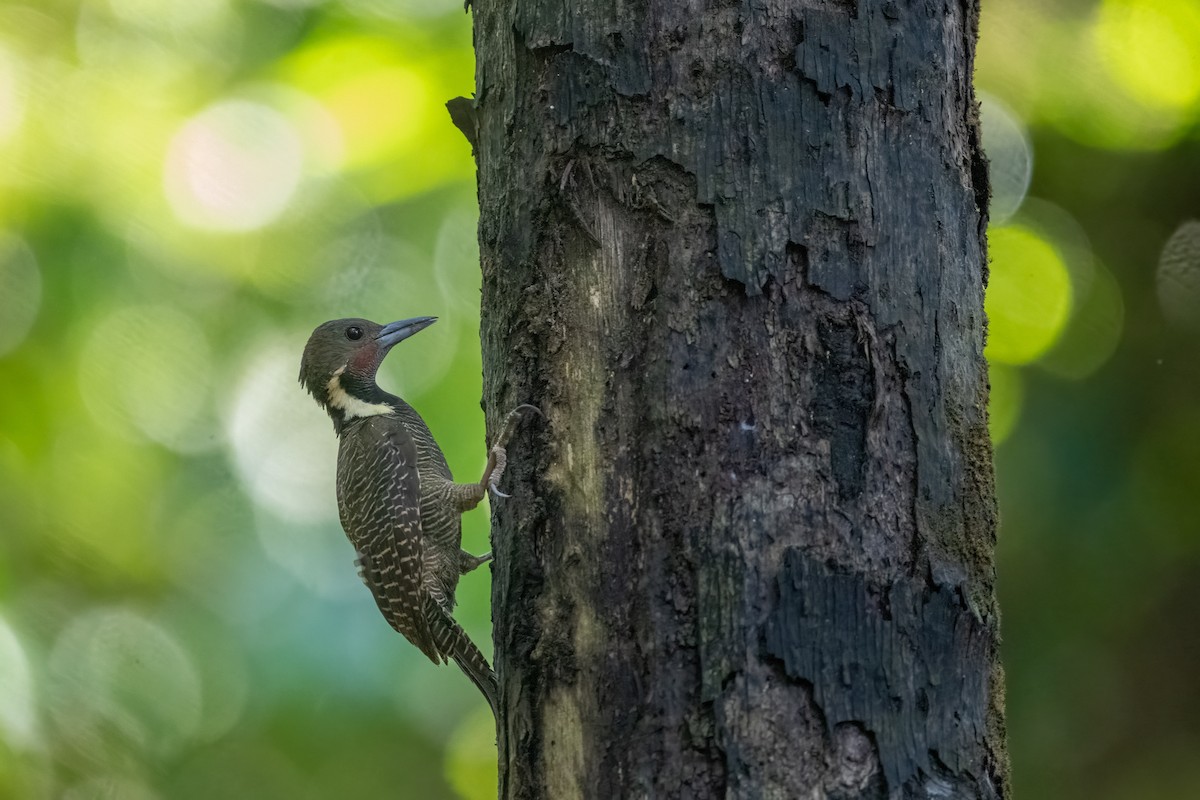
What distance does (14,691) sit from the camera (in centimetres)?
811

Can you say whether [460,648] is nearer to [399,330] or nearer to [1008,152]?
[399,330]

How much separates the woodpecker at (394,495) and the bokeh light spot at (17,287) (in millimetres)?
3269

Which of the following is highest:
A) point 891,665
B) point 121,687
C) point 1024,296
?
point 1024,296

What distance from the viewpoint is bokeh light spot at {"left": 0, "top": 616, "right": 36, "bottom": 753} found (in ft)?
26.2

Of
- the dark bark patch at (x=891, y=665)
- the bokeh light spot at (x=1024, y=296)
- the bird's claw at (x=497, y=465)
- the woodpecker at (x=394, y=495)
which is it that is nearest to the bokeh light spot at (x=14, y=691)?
the woodpecker at (x=394, y=495)

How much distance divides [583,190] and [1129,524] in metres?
4.62

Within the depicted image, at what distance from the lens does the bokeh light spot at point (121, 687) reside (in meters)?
8.53

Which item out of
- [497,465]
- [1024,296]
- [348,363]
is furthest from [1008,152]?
[497,465]

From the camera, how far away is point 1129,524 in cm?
596

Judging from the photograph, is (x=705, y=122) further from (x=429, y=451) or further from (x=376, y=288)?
(x=376, y=288)

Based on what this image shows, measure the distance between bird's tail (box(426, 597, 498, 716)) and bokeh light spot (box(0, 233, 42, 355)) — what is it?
4660 mm

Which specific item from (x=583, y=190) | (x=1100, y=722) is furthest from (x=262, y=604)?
(x=583, y=190)

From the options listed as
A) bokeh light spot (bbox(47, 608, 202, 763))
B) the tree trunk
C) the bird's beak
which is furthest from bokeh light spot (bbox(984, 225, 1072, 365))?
bokeh light spot (bbox(47, 608, 202, 763))

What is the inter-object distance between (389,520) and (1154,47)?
15.9ft
